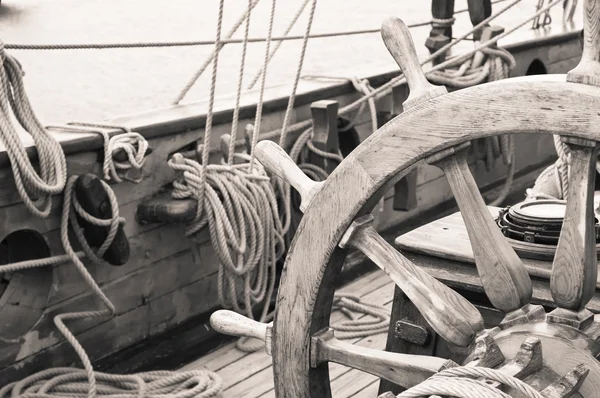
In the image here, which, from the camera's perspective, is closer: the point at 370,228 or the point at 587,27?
the point at 587,27

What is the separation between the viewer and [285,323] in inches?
63.8

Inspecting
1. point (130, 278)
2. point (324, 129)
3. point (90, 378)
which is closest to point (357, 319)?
point (324, 129)

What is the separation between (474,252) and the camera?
1430mm

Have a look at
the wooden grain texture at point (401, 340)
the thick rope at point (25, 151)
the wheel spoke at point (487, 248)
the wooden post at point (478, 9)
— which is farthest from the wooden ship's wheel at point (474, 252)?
the wooden post at point (478, 9)

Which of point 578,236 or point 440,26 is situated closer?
point 578,236

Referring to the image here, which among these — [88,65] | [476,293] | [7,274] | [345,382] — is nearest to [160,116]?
[7,274]

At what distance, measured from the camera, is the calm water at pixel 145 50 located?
14.3 feet

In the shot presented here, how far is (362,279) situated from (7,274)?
1422mm

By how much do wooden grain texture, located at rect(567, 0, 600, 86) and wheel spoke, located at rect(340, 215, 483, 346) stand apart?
37cm

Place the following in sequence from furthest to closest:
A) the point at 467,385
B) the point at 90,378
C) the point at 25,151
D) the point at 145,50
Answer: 1. the point at 145,50
2. the point at 90,378
3. the point at 25,151
4. the point at 467,385

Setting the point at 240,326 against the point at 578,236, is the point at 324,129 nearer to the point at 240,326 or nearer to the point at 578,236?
the point at 240,326

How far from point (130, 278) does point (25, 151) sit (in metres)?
0.56

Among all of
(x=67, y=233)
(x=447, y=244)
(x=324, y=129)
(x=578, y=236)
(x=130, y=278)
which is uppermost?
(x=578, y=236)

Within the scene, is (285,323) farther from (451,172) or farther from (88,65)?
(88,65)
